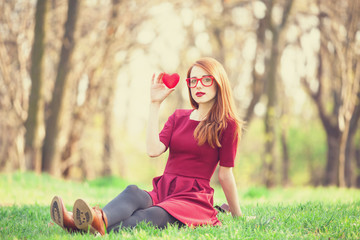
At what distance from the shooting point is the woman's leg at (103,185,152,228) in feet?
10.5

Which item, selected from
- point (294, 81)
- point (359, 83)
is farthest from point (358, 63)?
point (294, 81)

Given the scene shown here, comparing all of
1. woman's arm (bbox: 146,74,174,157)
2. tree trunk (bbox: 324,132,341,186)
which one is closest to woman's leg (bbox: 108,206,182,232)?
woman's arm (bbox: 146,74,174,157)

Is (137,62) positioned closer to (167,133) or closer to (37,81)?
(37,81)

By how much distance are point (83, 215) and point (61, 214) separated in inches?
6.8

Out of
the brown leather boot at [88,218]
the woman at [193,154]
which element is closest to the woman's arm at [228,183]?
the woman at [193,154]

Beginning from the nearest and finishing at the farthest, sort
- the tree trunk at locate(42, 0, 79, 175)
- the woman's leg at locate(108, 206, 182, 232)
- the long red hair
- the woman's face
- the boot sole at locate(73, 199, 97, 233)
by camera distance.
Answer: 1. the boot sole at locate(73, 199, 97, 233)
2. the woman's leg at locate(108, 206, 182, 232)
3. the long red hair
4. the woman's face
5. the tree trunk at locate(42, 0, 79, 175)

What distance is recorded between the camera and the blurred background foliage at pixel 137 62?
8.73 meters

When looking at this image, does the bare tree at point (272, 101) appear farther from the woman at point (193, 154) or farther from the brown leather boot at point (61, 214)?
the brown leather boot at point (61, 214)

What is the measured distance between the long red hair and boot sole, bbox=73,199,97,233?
43.3 inches

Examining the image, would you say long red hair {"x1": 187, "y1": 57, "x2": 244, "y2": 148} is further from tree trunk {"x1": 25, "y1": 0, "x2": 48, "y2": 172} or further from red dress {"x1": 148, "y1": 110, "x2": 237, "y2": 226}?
tree trunk {"x1": 25, "y1": 0, "x2": 48, "y2": 172}

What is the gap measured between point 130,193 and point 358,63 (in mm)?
8946

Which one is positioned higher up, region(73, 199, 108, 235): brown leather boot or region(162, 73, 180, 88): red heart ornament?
region(162, 73, 180, 88): red heart ornament

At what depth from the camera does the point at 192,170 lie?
11.8 feet

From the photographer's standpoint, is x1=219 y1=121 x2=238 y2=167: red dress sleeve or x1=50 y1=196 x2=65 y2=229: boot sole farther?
x1=219 y1=121 x2=238 y2=167: red dress sleeve
